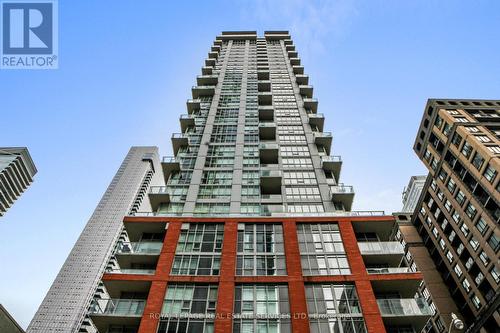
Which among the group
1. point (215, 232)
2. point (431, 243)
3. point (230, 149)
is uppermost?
point (431, 243)

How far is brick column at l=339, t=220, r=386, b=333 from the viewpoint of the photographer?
24438mm

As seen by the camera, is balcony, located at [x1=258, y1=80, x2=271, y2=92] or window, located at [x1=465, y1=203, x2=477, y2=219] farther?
balcony, located at [x1=258, y1=80, x2=271, y2=92]

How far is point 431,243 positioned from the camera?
67.8 meters

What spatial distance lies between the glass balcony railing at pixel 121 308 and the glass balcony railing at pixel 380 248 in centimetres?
1756

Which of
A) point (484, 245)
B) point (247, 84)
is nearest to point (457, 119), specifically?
point (484, 245)

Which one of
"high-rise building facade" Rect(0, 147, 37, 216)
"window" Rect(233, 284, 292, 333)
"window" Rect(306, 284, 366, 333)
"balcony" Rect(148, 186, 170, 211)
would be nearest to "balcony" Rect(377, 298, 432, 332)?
"window" Rect(306, 284, 366, 333)

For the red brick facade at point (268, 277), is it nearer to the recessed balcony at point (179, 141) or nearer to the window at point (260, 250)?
the window at point (260, 250)

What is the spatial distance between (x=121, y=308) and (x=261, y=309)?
958 centimetres

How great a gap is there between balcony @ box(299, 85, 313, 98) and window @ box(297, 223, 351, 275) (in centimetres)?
3125

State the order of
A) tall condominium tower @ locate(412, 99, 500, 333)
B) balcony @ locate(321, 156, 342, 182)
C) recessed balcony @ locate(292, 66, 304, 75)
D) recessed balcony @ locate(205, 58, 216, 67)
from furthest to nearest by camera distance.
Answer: recessed balcony @ locate(205, 58, 216, 67) → recessed balcony @ locate(292, 66, 304, 75) → tall condominium tower @ locate(412, 99, 500, 333) → balcony @ locate(321, 156, 342, 182)

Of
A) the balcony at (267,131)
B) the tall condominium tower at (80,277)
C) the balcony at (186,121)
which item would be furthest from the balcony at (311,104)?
the tall condominium tower at (80,277)

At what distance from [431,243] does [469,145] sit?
67.0 feet

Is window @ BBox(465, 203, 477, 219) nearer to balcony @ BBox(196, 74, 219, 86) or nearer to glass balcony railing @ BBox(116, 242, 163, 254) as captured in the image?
balcony @ BBox(196, 74, 219, 86)

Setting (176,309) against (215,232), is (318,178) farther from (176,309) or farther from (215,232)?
(176,309)
